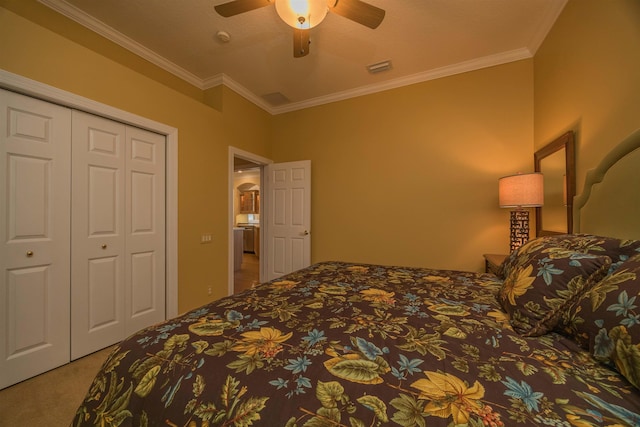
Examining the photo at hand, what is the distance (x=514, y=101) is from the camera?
2699 mm

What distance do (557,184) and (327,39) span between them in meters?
2.50

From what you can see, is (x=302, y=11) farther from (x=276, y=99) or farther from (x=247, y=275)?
(x=247, y=275)

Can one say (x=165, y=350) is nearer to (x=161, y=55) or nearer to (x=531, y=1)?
(x=161, y=55)

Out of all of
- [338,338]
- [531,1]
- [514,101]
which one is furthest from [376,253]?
[531,1]

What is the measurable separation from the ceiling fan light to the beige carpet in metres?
2.82

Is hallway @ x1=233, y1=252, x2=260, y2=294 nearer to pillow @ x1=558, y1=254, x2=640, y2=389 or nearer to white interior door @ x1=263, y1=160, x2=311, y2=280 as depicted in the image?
white interior door @ x1=263, y1=160, x2=311, y2=280

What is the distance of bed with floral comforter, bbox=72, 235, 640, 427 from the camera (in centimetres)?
57

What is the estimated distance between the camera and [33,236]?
1.79m

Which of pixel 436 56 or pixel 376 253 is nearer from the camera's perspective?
pixel 436 56

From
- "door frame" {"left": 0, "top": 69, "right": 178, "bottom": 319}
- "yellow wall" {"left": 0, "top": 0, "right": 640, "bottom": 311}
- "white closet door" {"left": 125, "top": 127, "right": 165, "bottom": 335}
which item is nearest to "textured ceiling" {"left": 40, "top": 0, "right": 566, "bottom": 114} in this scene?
"yellow wall" {"left": 0, "top": 0, "right": 640, "bottom": 311}

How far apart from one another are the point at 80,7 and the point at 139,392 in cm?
311

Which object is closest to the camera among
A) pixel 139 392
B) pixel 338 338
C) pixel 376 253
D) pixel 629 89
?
pixel 139 392

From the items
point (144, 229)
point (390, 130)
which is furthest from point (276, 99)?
point (144, 229)

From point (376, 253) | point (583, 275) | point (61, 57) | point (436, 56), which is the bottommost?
point (376, 253)
